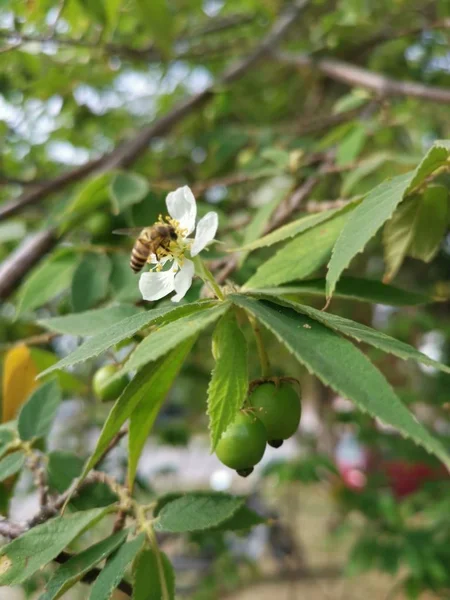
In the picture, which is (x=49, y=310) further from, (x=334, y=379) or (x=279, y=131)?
(x=334, y=379)

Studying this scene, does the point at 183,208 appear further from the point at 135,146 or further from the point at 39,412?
A: the point at 135,146

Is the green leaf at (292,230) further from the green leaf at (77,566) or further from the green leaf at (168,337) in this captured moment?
the green leaf at (77,566)

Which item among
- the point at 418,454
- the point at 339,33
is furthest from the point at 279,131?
the point at 418,454

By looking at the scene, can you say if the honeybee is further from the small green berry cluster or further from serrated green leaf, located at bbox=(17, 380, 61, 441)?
serrated green leaf, located at bbox=(17, 380, 61, 441)

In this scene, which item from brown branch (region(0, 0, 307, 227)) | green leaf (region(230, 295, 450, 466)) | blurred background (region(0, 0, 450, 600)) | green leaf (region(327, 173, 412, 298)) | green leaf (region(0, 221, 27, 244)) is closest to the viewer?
green leaf (region(230, 295, 450, 466))

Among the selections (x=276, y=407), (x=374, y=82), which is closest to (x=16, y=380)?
(x=276, y=407)

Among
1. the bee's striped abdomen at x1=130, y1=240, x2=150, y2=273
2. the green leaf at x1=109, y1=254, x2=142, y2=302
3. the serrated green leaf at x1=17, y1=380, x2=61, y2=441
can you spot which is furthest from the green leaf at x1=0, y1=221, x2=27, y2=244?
the bee's striped abdomen at x1=130, y1=240, x2=150, y2=273
